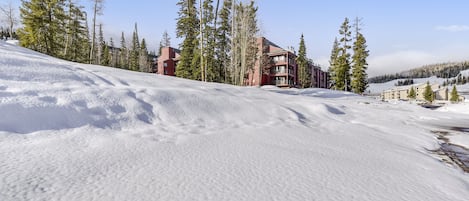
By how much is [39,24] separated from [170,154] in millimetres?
23637

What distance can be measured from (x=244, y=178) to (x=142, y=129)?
229 cm

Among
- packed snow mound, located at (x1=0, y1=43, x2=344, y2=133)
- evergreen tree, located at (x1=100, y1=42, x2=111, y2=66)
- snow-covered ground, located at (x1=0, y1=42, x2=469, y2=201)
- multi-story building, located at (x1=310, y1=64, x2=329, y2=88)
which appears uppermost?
evergreen tree, located at (x1=100, y1=42, x2=111, y2=66)

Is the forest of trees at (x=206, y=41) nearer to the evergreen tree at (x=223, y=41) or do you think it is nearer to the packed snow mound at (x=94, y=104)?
the evergreen tree at (x=223, y=41)

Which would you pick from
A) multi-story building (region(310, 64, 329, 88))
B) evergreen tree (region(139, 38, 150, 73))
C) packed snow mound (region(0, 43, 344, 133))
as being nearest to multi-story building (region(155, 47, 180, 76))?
evergreen tree (region(139, 38, 150, 73))

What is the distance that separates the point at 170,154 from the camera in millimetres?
2830

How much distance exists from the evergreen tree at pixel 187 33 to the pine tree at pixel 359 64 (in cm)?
2295

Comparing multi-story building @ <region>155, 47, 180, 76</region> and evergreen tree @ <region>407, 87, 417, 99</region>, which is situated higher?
multi-story building @ <region>155, 47, 180, 76</region>

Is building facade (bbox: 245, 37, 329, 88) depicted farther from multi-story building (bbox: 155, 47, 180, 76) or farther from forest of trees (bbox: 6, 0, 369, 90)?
multi-story building (bbox: 155, 47, 180, 76)

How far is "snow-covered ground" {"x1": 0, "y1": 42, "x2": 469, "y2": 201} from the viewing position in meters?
1.98

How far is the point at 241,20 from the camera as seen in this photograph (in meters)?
21.2

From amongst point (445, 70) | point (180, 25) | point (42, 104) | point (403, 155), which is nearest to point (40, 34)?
point (180, 25)

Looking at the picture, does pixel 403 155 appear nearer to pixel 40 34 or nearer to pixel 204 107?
pixel 204 107

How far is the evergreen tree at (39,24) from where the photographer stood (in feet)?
61.4

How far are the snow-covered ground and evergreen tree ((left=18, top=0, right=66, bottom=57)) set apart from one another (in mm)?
18071
